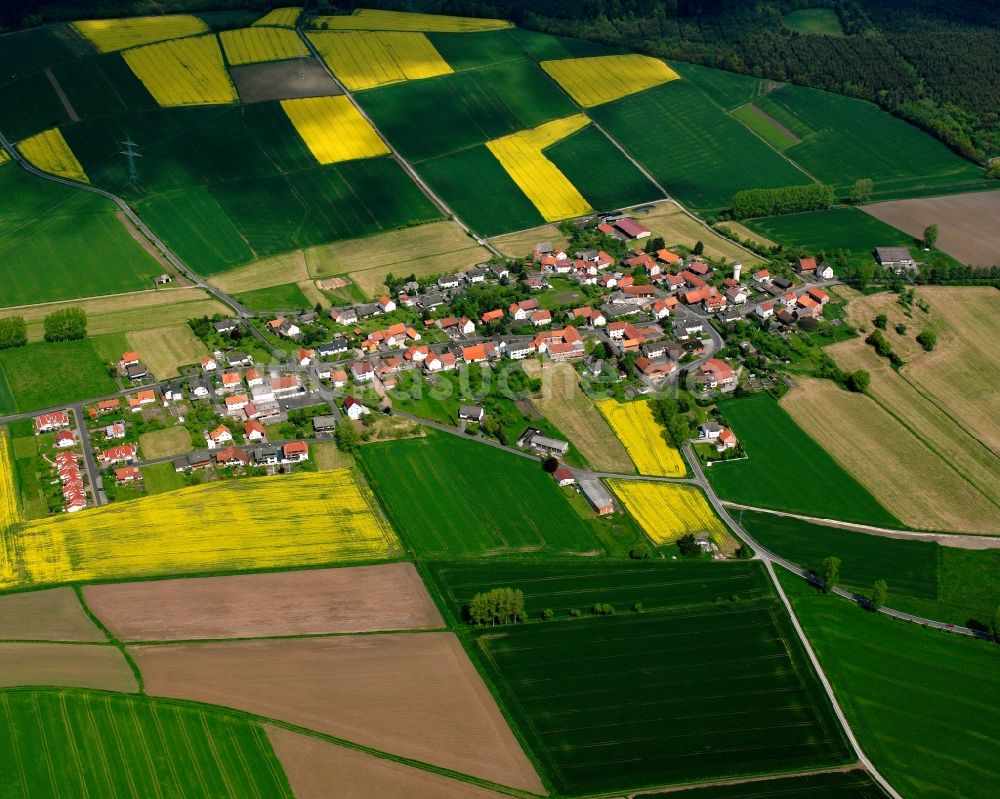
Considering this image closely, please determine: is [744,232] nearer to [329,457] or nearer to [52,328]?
[329,457]

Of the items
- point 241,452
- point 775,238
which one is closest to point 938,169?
point 775,238

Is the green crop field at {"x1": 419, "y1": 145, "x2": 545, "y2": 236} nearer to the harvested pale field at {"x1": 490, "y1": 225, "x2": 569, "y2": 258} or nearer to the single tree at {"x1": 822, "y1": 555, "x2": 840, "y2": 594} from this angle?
the harvested pale field at {"x1": 490, "y1": 225, "x2": 569, "y2": 258}

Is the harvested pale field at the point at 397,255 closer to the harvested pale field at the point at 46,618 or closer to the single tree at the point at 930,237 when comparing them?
the single tree at the point at 930,237

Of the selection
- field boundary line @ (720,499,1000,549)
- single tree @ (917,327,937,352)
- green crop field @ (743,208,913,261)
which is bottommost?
field boundary line @ (720,499,1000,549)

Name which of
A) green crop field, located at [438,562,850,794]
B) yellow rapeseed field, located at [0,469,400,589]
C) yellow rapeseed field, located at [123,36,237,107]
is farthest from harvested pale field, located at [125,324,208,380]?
yellow rapeseed field, located at [123,36,237,107]

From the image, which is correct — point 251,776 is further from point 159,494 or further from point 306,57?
point 306,57
